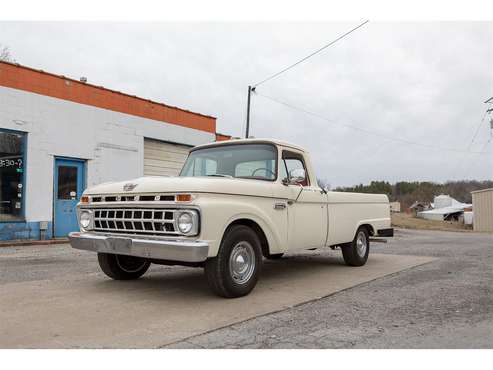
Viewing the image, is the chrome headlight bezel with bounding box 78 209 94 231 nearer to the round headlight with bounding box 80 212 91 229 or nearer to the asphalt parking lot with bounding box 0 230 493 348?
the round headlight with bounding box 80 212 91 229

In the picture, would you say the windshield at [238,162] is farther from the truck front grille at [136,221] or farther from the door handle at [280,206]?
the truck front grille at [136,221]

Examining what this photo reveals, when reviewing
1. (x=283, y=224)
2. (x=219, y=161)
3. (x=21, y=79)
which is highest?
(x=21, y=79)

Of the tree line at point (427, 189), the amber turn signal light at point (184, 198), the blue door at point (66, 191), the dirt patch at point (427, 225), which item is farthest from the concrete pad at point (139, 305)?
the tree line at point (427, 189)

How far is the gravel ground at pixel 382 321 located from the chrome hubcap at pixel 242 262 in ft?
2.58

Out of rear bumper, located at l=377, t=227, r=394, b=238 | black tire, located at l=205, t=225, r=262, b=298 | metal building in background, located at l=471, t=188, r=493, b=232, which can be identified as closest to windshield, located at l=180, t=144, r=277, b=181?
black tire, located at l=205, t=225, r=262, b=298

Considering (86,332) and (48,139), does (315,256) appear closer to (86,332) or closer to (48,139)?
(86,332)

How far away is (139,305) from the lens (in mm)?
4820

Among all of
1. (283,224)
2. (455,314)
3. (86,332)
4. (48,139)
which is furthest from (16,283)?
(48,139)

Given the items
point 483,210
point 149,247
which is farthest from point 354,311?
point 483,210

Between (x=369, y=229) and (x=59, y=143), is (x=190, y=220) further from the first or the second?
(x=59, y=143)

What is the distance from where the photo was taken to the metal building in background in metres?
30.3

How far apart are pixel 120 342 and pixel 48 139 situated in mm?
10020

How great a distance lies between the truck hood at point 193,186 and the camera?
4.78 metres

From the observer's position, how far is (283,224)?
5.87 metres
